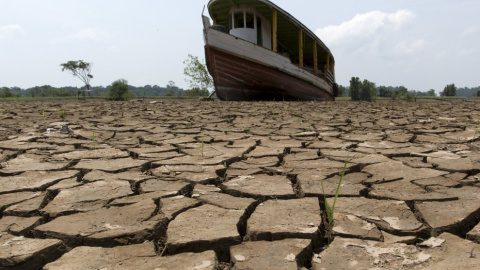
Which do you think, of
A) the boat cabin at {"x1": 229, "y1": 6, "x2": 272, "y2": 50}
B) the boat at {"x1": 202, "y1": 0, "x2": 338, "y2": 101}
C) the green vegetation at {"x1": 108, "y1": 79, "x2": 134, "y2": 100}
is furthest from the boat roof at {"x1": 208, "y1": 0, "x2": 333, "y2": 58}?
the green vegetation at {"x1": 108, "y1": 79, "x2": 134, "y2": 100}

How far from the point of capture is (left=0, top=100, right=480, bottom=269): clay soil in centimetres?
114

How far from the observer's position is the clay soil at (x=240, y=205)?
1.14 m

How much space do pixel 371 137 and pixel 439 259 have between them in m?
2.40

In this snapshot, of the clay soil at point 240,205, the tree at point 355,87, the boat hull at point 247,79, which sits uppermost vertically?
Result: the tree at point 355,87

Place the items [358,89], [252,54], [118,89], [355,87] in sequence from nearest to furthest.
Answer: [252,54], [118,89], [358,89], [355,87]

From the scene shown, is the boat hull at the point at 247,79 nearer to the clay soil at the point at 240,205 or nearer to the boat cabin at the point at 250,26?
the boat cabin at the point at 250,26

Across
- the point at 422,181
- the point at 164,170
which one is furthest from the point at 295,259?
the point at 164,170

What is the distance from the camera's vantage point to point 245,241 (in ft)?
4.11

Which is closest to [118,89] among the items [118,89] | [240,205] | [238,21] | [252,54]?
[118,89]

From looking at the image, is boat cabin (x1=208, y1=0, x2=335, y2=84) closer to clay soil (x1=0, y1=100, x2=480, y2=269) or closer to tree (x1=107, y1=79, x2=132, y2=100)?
clay soil (x1=0, y1=100, x2=480, y2=269)

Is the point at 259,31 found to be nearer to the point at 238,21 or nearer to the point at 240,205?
the point at 238,21

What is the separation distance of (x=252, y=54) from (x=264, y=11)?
4.94 feet

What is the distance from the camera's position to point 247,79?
9.71 metres

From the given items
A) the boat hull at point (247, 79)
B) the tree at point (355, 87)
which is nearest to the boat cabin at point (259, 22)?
the boat hull at point (247, 79)
